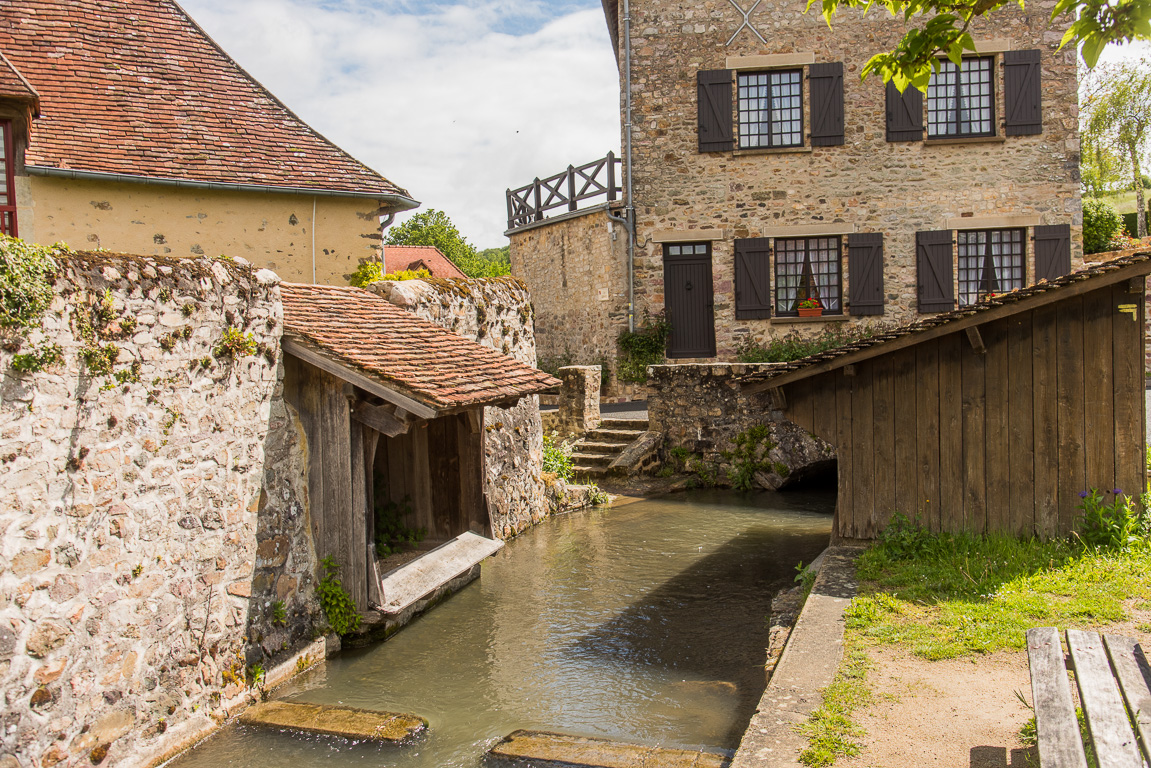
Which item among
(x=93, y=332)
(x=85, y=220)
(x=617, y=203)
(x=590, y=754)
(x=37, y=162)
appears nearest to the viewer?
(x=93, y=332)

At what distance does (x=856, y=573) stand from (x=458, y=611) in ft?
11.2

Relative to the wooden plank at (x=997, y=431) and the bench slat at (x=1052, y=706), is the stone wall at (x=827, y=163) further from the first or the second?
the bench slat at (x=1052, y=706)

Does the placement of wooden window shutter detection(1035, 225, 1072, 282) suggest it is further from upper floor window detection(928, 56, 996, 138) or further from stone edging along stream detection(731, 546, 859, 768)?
stone edging along stream detection(731, 546, 859, 768)

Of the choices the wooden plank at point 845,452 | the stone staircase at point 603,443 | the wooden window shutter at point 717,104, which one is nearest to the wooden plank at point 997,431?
the wooden plank at point 845,452

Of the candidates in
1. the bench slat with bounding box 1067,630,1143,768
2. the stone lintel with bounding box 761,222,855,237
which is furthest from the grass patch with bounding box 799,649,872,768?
the stone lintel with bounding box 761,222,855,237

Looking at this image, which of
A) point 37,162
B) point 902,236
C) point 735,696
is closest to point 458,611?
point 735,696

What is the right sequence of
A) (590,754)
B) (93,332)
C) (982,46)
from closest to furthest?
(93,332) < (590,754) < (982,46)

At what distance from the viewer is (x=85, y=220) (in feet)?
32.9

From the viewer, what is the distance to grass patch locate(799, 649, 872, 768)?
3795mm

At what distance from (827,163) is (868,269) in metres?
2.17

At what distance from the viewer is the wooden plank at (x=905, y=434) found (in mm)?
7336

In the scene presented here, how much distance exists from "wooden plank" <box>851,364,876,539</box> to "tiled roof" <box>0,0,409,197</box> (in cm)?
691

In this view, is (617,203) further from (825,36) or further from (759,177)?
(825,36)

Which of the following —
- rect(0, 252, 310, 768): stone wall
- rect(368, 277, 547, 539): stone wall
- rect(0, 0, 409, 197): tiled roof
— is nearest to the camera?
rect(0, 252, 310, 768): stone wall
